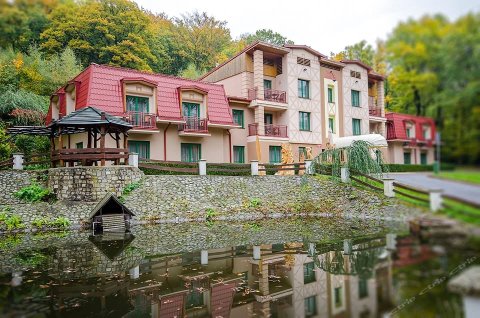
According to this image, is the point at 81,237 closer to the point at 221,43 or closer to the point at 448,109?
the point at 448,109

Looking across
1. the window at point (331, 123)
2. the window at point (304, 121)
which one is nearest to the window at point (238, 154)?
the window at point (304, 121)

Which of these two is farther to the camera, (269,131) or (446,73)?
(269,131)

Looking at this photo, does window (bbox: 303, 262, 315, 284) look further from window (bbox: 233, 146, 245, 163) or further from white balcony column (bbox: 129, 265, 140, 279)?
window (bbox: 233, 146, 245, 163)

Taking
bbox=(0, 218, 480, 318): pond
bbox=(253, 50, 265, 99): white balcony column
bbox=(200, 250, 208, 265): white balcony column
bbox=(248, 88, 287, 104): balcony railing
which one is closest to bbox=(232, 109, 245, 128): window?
bbox=(248, 88, 287, 104): balcony railing

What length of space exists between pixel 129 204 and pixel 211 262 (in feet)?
28.4

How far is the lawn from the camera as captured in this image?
1.70 metres

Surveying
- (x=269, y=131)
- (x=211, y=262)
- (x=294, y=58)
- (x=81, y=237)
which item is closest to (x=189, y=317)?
(x=211, y=262)

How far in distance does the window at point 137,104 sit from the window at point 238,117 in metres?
6.56

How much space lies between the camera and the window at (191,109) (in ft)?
72.5

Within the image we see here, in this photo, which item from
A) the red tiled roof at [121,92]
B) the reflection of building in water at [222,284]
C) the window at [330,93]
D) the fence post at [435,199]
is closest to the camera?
the fence post at [435,199]

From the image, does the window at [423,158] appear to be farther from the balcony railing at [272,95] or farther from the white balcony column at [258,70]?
the balcony railing at [272,95]

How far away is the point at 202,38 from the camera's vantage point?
4025 centimetres

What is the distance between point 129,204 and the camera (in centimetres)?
1596

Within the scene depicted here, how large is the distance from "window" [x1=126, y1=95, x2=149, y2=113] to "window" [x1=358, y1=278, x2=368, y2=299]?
1931 cm
